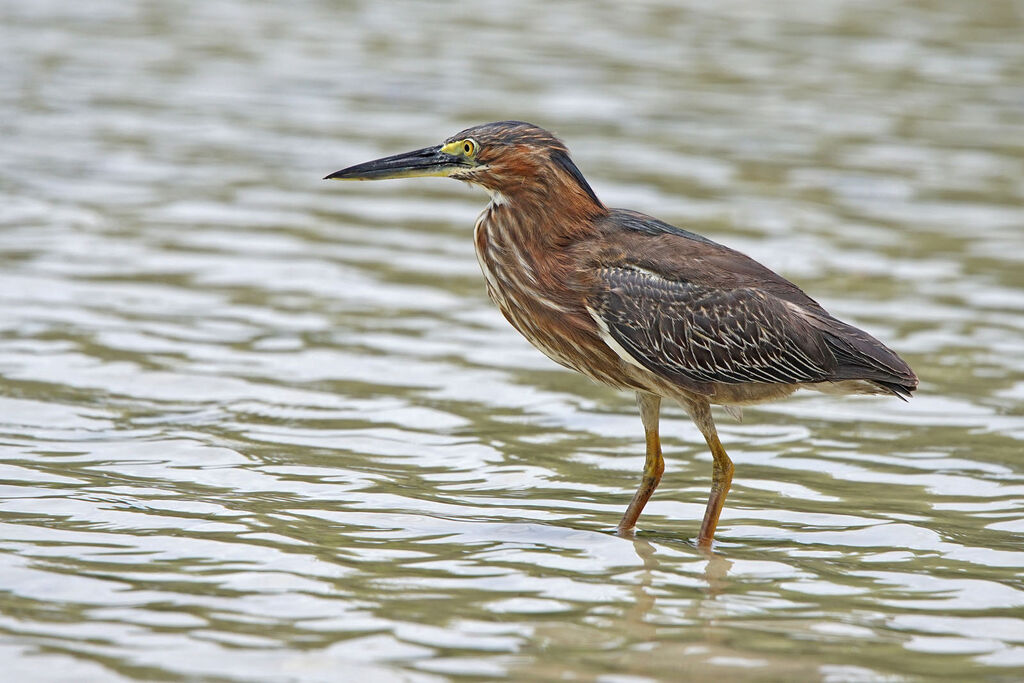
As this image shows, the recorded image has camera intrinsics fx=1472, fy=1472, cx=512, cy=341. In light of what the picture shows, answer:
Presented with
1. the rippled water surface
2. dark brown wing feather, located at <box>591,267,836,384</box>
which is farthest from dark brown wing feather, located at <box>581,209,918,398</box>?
the rippled water surface

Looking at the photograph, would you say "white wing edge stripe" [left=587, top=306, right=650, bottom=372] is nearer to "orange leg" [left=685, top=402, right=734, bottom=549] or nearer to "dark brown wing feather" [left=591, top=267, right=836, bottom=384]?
"dark brown wing feather" [left=591, top=267, right=836, bottom=384]

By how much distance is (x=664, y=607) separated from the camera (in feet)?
20.6

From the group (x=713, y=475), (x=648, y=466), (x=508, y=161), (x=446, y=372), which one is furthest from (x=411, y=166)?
(x=446, y=372)

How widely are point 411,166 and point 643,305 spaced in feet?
4.97

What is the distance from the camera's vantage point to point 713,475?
24.8 feet

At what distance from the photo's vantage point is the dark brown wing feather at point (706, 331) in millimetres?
7453

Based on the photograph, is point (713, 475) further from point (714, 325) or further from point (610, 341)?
point (610, 341)

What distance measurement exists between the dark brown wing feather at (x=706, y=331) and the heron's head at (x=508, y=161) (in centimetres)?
60

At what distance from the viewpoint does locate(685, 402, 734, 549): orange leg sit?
23.9 ft

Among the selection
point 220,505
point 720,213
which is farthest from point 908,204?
point 220,505

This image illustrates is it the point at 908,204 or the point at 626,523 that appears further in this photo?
the point at 908,204

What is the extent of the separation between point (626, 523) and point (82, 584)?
2721 millimetres

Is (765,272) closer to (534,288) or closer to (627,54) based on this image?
(534,288)

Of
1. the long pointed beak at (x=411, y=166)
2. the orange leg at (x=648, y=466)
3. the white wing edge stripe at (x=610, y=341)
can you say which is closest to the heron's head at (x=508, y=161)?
the long pointed beak at (x=411, y=166)
